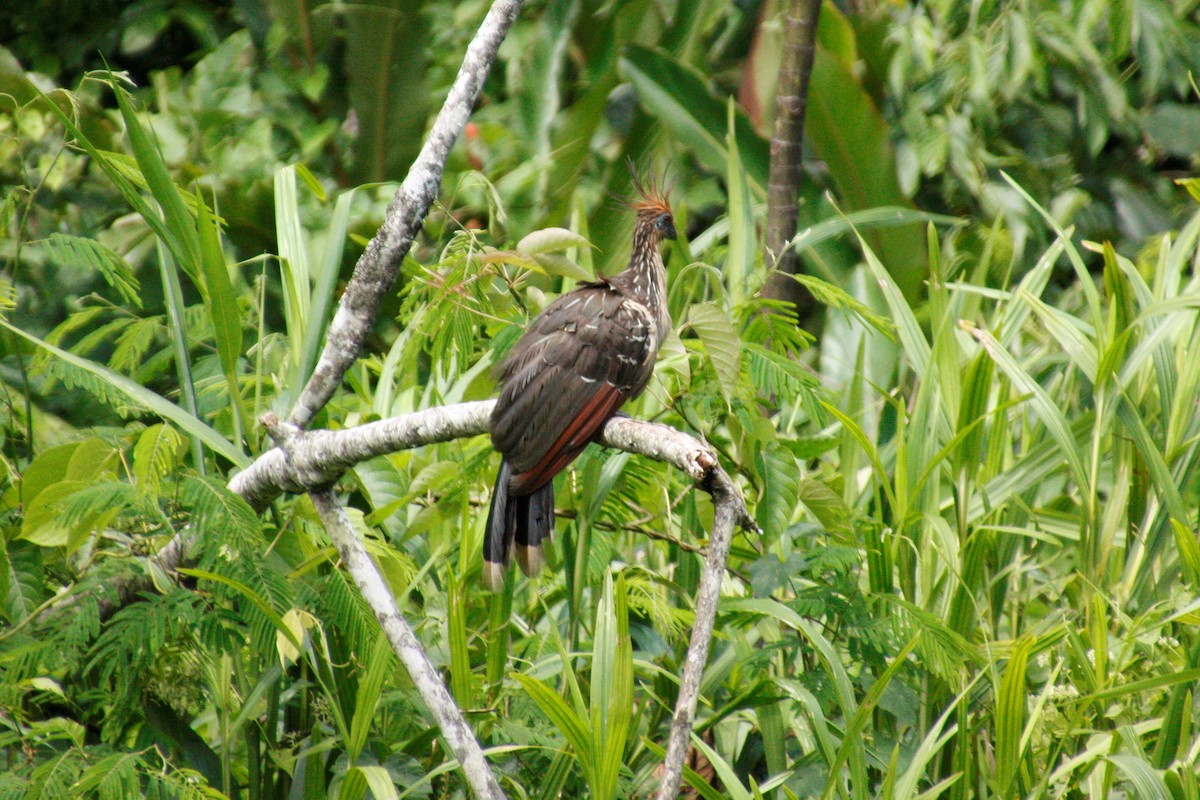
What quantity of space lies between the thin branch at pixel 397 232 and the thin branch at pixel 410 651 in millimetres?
254

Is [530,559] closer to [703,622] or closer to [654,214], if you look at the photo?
[703,622]

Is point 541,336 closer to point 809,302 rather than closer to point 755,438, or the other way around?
point 755,438

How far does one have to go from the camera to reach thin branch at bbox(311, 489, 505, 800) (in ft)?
7.17

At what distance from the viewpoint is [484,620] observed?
121 inches

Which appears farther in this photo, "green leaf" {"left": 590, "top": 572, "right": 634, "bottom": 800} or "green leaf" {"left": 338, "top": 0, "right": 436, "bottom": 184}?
"green leaf" {"left": 338, "top": 0, "right": 436, "bottom": 184}

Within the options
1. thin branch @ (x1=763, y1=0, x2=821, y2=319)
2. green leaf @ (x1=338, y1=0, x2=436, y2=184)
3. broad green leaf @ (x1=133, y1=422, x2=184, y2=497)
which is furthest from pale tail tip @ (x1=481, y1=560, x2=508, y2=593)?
green leaf @ (x1=338, y1=0, x2=436, y2=184)

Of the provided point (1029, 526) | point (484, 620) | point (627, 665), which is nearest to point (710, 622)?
point (627, 665)

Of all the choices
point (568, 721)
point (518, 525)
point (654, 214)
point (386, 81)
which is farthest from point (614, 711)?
point (386, 81)

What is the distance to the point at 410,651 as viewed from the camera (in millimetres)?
2268

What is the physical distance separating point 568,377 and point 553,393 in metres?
0.09

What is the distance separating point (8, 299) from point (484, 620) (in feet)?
4.59

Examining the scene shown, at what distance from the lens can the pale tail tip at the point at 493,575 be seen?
102 inches

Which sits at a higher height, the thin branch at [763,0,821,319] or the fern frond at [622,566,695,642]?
the thin branch at [763,0,821,319]

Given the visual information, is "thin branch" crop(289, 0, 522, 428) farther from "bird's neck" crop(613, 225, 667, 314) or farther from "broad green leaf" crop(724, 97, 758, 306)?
"broad green leaf" crop(724, 97, 758, 306)
